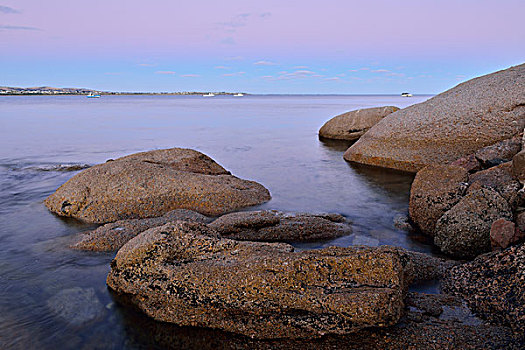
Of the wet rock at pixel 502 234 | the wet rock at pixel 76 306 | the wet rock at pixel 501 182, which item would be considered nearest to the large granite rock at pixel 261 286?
the wet rock at pixel 76 306

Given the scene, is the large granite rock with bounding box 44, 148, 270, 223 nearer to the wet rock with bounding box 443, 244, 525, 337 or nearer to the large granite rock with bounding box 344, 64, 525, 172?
the wet rock with bounding box 443, 244, 525, 337

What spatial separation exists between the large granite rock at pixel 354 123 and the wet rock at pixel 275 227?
42.3 feet

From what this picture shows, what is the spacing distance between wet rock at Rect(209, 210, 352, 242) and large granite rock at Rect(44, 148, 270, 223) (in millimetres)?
1298

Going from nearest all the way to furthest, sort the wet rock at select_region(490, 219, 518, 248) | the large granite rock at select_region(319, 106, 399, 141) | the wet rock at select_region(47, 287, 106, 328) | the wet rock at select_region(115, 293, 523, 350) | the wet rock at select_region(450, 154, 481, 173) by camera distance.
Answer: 1. the wet rock at select_region(115, 293, 523, 350)
2. the wet rock at select_region(47, 287, 106, 328)
3. the wet rock at select_region(490, 219, 518, 248)
4. the wet rock at select_region(450, 154, 481, 173)
5. the large granite rock at select_region(319, 106, 399, 141)

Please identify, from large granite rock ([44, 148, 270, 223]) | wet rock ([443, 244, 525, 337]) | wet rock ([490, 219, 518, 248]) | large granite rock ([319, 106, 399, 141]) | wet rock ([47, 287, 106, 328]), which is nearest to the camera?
wet rock ([443, 244, 525, 337])

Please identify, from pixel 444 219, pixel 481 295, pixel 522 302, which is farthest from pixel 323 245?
pixel 522 302

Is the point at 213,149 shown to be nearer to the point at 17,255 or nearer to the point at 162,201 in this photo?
the point at 162,201

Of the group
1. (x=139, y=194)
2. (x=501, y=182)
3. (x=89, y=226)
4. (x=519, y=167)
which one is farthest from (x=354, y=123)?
(x=89, y=226)

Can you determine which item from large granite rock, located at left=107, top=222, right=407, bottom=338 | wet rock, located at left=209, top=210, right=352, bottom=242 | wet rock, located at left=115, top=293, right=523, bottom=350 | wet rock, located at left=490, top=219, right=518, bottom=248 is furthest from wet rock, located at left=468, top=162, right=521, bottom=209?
large granite rock, located at left=107, top=222, right=407, bottom=338

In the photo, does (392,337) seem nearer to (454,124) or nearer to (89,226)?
(89,226)

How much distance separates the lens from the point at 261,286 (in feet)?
12.3

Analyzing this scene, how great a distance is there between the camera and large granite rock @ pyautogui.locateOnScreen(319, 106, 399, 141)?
18.5 metres

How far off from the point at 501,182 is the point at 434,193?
112 cm

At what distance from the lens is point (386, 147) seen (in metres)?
11.9
